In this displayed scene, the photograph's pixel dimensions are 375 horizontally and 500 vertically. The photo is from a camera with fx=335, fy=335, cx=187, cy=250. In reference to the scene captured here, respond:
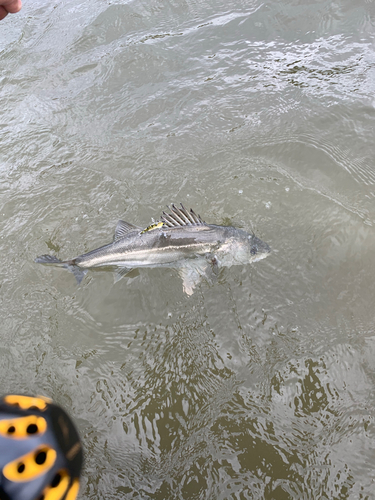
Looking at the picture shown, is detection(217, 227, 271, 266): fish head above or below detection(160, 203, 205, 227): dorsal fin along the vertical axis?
below

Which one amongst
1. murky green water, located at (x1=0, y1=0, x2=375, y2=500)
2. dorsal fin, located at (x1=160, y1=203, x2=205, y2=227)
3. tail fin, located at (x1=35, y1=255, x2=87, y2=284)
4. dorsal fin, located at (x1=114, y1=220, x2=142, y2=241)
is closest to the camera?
murky green water, located at (x1=0, y1=0, x2=375, y2=500)

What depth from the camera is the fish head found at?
13.9 feet

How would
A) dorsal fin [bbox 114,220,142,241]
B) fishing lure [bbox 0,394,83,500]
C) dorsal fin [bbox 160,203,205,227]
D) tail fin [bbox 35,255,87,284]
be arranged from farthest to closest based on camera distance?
dorsal fin [bbox 114,220,142,241] < dorsal fin [bbox 160,203,205,227] < tail fin [bbox 35,255,87,284] < fishing lure [bbox 0,394,83,500]

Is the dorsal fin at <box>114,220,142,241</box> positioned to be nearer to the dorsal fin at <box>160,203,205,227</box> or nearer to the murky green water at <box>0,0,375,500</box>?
the dorsal fin at <box>160,203,205,227</box>

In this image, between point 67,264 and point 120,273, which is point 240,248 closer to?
point 120,273

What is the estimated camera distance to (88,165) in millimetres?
5824

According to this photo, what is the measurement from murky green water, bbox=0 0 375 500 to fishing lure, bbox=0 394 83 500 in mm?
1911

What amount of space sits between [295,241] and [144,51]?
5.83m

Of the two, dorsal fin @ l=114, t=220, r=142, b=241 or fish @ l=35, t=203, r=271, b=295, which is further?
dorsal fin @ l=114, t=220, r=142, b=241

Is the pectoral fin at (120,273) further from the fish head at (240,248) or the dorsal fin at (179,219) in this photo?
the fish head at (240,248)

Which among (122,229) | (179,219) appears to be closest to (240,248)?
(179,219)

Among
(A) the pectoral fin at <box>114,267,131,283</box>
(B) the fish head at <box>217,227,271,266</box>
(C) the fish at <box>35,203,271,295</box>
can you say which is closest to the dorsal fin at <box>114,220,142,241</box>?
(C) the fish at <box>35,203,271,295</box>

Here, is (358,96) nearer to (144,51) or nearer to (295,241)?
(295,241)

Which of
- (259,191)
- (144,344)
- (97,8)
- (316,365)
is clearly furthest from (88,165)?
(97,8)
